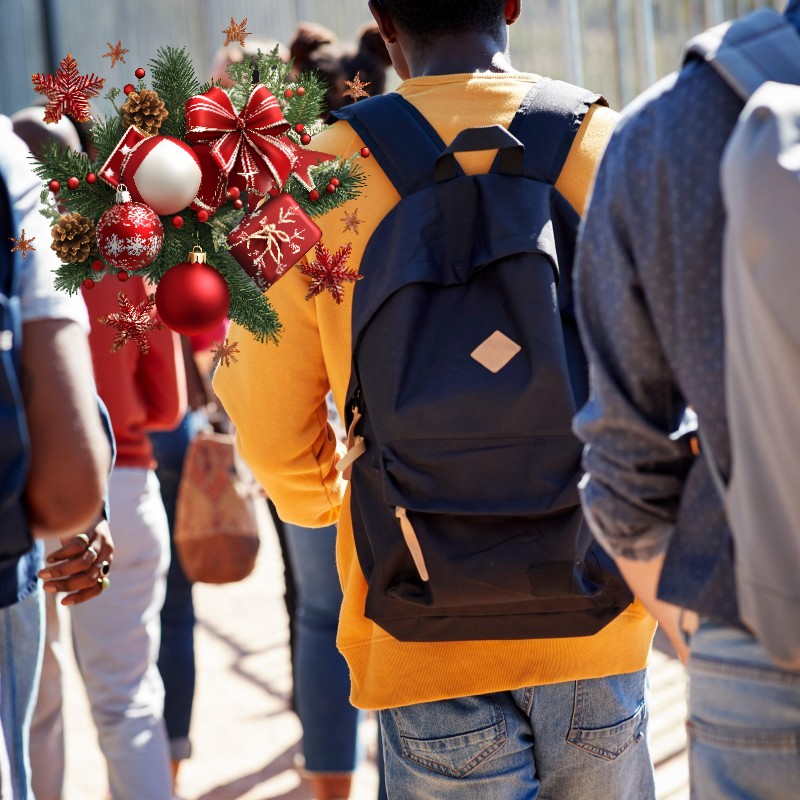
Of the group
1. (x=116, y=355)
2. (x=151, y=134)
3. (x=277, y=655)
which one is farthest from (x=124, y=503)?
(x=277, y=655)

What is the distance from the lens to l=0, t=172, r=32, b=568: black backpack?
5.24 ft

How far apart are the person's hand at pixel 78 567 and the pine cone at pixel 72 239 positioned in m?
0.82

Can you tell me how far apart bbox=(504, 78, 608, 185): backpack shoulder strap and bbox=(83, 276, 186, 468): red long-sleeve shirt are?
1368 mm

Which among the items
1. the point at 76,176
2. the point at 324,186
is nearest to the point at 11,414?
the point at 76,176

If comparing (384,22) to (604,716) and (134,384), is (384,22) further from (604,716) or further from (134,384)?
(134,384)

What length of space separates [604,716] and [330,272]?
0.88 metres

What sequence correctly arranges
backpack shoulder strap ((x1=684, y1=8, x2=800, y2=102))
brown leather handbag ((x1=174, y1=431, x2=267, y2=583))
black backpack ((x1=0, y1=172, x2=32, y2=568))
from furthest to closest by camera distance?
brown leather handbag ((x1=174, y1=431, x2=267, y2=583)) → black backpack ((x1=0, y1=172, x2=32, y2=568)) → backpack shoulder strap ((x1=684, y1=8, x2=800, y2=102))

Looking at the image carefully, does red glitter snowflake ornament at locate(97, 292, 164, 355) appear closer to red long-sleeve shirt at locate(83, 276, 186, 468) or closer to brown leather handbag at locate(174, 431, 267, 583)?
red long-sleeve shirt at locate(83, 276, 186, 468)

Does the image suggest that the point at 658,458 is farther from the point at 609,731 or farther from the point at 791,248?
the point at 609,731

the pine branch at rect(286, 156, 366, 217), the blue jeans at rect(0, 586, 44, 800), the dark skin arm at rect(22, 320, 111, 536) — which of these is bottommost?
the blue jeans at rect(0, 586, 44, 800)

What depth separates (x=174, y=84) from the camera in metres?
1.74

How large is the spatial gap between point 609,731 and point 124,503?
1.63 metres

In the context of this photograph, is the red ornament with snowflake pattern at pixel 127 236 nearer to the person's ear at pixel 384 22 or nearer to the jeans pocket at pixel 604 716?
the person's ear at pixel 384 22

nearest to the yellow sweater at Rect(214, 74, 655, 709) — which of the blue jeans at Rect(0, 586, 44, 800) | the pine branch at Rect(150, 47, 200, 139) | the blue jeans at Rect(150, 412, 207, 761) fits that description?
the pine branch at Rect(150, 47, 200, 139)
